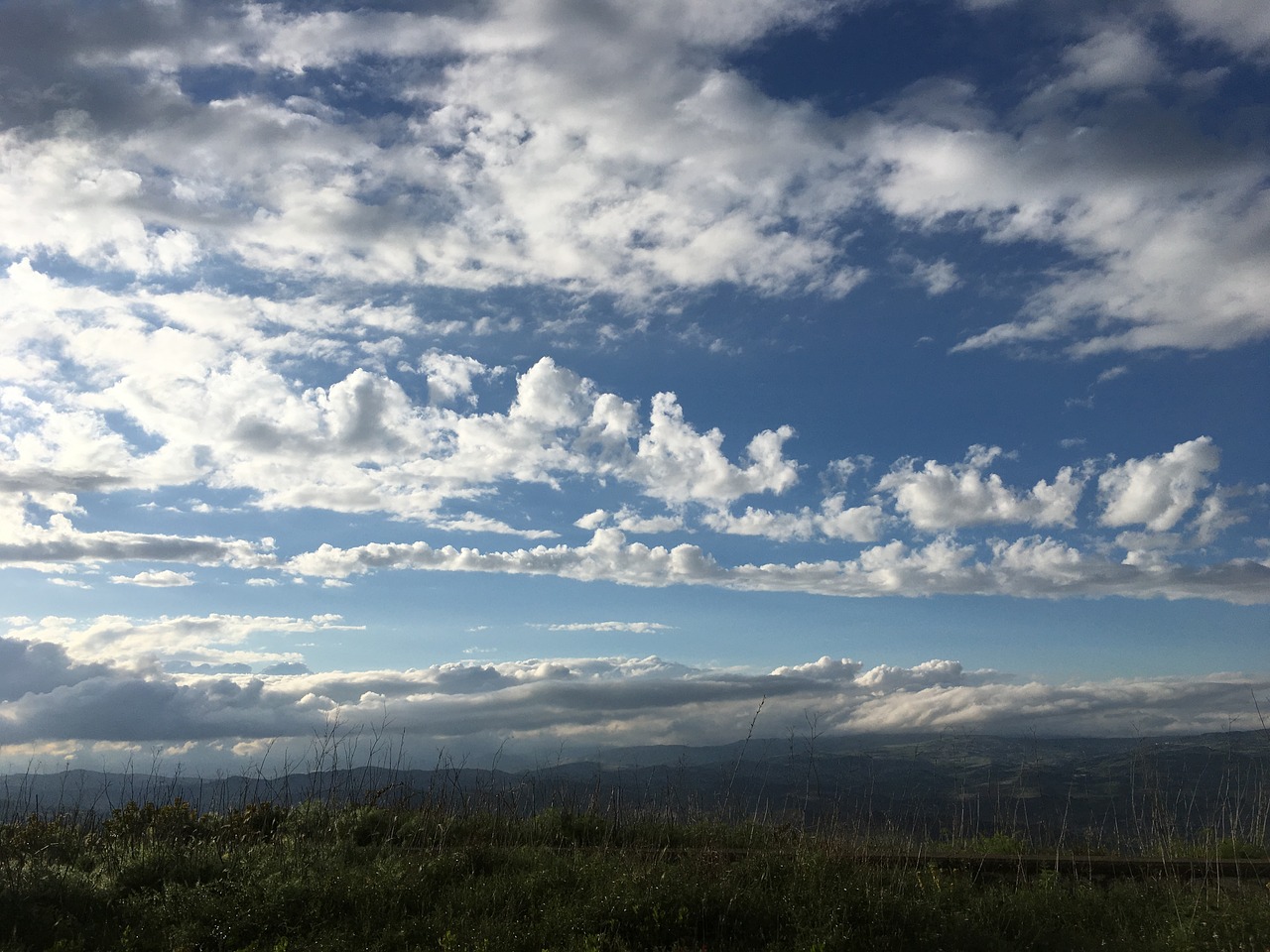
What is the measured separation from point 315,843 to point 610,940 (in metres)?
7.42

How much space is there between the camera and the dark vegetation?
11.9 m

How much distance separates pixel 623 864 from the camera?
1450 cm

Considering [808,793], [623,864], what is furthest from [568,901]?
[808,793]

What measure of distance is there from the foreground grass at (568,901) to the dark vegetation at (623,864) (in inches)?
1.8

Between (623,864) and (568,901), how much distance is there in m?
1.95

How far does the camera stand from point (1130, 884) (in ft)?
48.1

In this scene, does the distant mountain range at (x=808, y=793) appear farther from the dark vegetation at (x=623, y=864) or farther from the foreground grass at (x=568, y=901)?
the foreground grass at (x=568, y=901)

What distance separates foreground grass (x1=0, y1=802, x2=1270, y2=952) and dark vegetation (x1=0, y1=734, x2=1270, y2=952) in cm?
5

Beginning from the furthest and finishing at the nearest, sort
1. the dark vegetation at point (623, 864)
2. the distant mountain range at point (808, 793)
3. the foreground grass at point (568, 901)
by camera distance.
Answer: the distant mountain range at point (808, 793), the dark vegetation at point (623, 864), the foreground grass at point (568, 901)

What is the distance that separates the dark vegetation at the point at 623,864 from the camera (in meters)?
11.9

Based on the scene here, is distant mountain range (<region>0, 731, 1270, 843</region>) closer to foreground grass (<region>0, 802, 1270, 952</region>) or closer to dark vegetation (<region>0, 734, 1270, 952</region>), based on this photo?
dark vegetation (<region>0, 734, 1270, 952</region>)

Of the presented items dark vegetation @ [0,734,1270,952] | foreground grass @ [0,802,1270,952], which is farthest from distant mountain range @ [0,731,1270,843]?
foreground grass @ [0,802,1270,952]

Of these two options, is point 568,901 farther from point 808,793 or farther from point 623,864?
point 808,793

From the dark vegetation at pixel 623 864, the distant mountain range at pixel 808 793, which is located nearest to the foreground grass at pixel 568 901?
the dark vegetation at pixel 623 864
